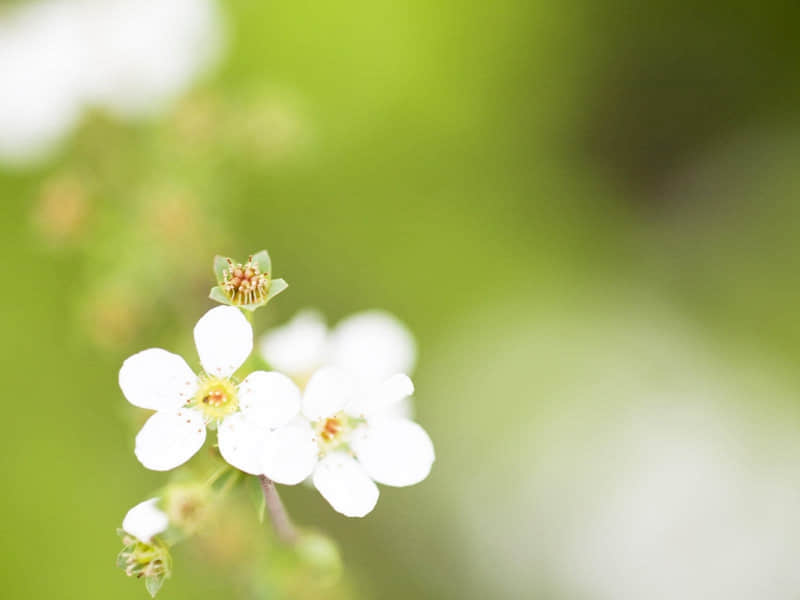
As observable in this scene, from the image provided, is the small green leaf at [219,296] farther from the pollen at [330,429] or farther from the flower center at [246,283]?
the pollen at [330,429]

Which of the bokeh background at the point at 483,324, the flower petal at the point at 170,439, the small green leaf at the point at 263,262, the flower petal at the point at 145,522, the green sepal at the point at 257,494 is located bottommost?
the flower petal at the point at 145,522

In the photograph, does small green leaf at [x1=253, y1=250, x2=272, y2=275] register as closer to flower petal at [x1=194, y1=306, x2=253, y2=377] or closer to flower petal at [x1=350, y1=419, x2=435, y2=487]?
flower petal at [x1=194, y1=306, x2=253, y2=377]

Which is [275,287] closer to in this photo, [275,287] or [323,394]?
[275,287]

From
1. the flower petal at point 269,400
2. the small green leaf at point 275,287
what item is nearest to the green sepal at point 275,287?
the small green leaf at point 275,287

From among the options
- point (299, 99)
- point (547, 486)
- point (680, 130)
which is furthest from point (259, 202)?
point (680, 130)

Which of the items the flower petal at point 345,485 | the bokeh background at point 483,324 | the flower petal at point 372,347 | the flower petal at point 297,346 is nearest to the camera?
the flower petal at point 345,485

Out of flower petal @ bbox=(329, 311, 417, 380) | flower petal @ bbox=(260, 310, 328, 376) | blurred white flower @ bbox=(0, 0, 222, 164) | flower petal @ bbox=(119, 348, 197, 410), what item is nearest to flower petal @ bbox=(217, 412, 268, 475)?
flower petal @ bbox=(119, 348, 197, 410)

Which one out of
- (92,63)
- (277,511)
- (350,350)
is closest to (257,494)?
(277,511)
